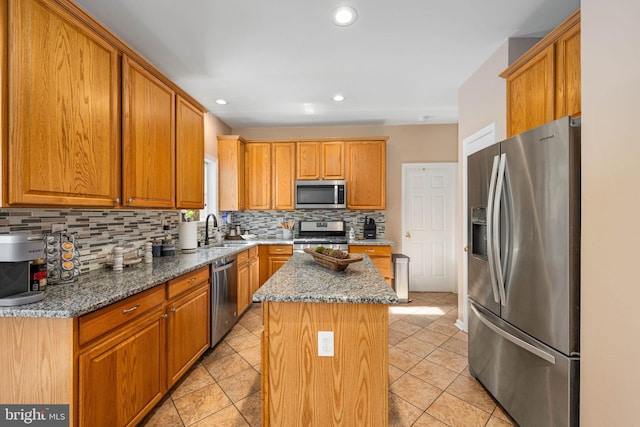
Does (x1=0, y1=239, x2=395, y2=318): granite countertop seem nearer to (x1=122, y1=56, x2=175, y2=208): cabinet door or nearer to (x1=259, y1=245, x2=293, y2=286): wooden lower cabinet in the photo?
(x1=122, y1=56, x2=175, y2=208): cabinet door


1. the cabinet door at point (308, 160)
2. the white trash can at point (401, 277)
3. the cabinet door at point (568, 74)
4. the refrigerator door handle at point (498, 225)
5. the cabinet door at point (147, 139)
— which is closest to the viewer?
the cabinet door at point (568, 74)

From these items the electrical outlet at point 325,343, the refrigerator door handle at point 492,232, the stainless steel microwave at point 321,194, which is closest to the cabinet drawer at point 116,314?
the electrical outlet at point 325,343

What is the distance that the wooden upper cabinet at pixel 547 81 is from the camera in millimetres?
1649

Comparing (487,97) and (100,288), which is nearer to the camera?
(100,288)

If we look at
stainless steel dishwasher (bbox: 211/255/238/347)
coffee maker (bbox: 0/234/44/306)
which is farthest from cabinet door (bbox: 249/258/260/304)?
coffee maker (bbox: 0/234/44/306)

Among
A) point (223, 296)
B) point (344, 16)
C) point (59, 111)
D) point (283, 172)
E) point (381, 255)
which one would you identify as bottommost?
point (223, 296)

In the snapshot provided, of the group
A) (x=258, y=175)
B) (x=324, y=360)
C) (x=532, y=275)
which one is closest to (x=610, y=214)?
(x=532, y=275)

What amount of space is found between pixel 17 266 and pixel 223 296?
1662 millimetres

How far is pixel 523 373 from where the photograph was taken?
164 centimetres

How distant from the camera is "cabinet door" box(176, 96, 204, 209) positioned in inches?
97.1

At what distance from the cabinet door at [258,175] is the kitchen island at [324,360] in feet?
10.3

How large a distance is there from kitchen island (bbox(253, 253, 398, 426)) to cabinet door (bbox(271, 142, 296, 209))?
9.95ft

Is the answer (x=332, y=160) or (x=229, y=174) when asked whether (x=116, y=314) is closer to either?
(x=229, y=174)

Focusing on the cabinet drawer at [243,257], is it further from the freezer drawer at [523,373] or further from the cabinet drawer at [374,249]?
the freezer drawer at [523,373]
